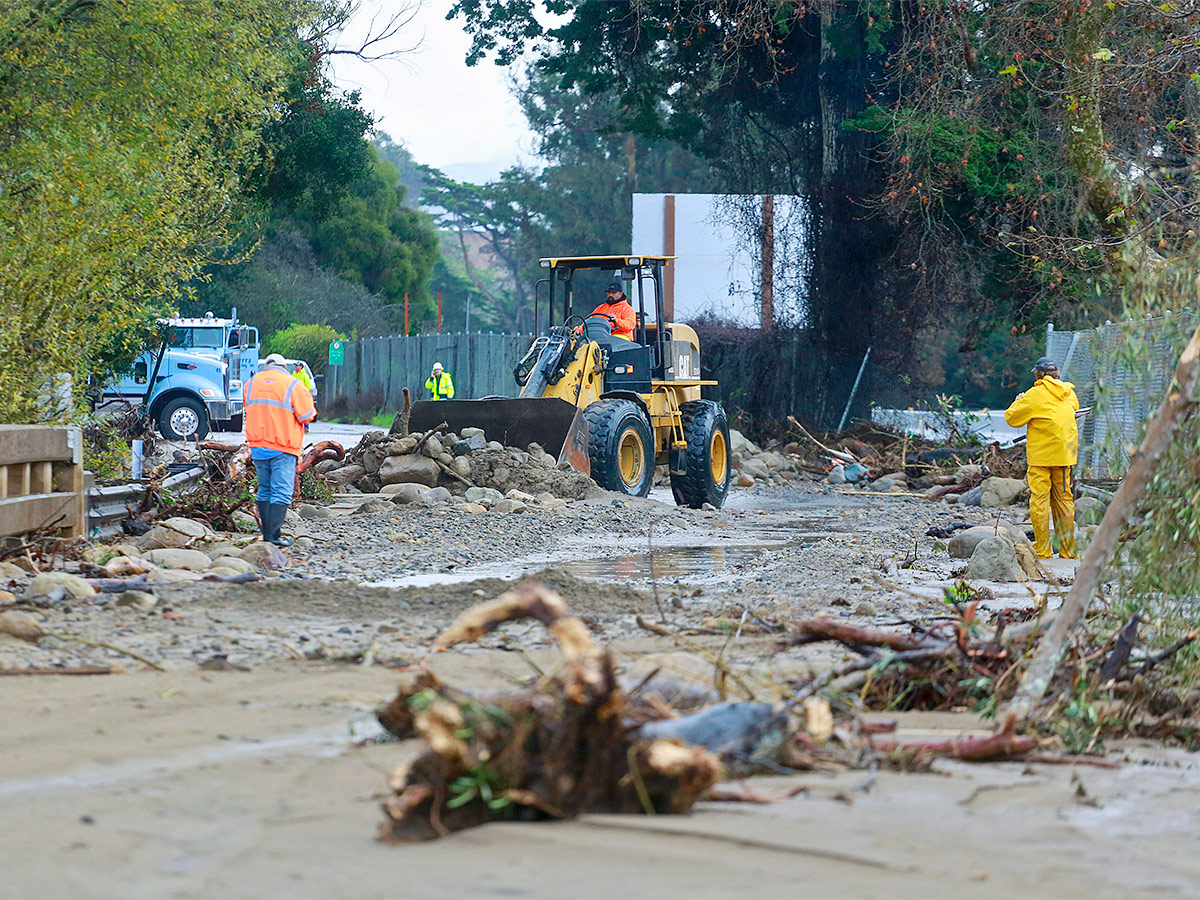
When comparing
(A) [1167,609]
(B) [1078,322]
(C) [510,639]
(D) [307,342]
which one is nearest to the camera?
(A) [1167,609]

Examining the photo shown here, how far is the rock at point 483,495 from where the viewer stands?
14.4 meters

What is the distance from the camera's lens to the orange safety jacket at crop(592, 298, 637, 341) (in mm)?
16359

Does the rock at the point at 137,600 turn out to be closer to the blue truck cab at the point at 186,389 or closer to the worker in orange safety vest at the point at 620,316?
the worker in orange safety vest at the point at 620,316

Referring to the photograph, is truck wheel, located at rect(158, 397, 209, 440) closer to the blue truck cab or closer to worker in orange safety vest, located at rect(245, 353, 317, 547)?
the blue truck cab

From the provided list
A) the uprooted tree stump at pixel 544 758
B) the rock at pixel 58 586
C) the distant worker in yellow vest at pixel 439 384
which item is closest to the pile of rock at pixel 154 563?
the rock at pixel 58 586

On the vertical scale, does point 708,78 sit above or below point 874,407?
above

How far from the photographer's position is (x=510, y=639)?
21.9ft

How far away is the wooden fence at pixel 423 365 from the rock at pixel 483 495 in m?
20.2

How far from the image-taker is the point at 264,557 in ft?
A: 32.6

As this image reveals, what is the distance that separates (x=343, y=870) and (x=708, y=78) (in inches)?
974

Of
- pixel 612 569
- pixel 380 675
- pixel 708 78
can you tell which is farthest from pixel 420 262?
pixel 380 675

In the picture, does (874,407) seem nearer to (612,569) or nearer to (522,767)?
(612,569)

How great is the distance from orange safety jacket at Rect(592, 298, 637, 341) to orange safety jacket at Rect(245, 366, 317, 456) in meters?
6.00

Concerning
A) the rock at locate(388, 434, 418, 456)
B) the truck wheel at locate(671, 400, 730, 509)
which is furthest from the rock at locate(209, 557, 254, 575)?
the truck wheel at locate(671, 400, 730, 509)
